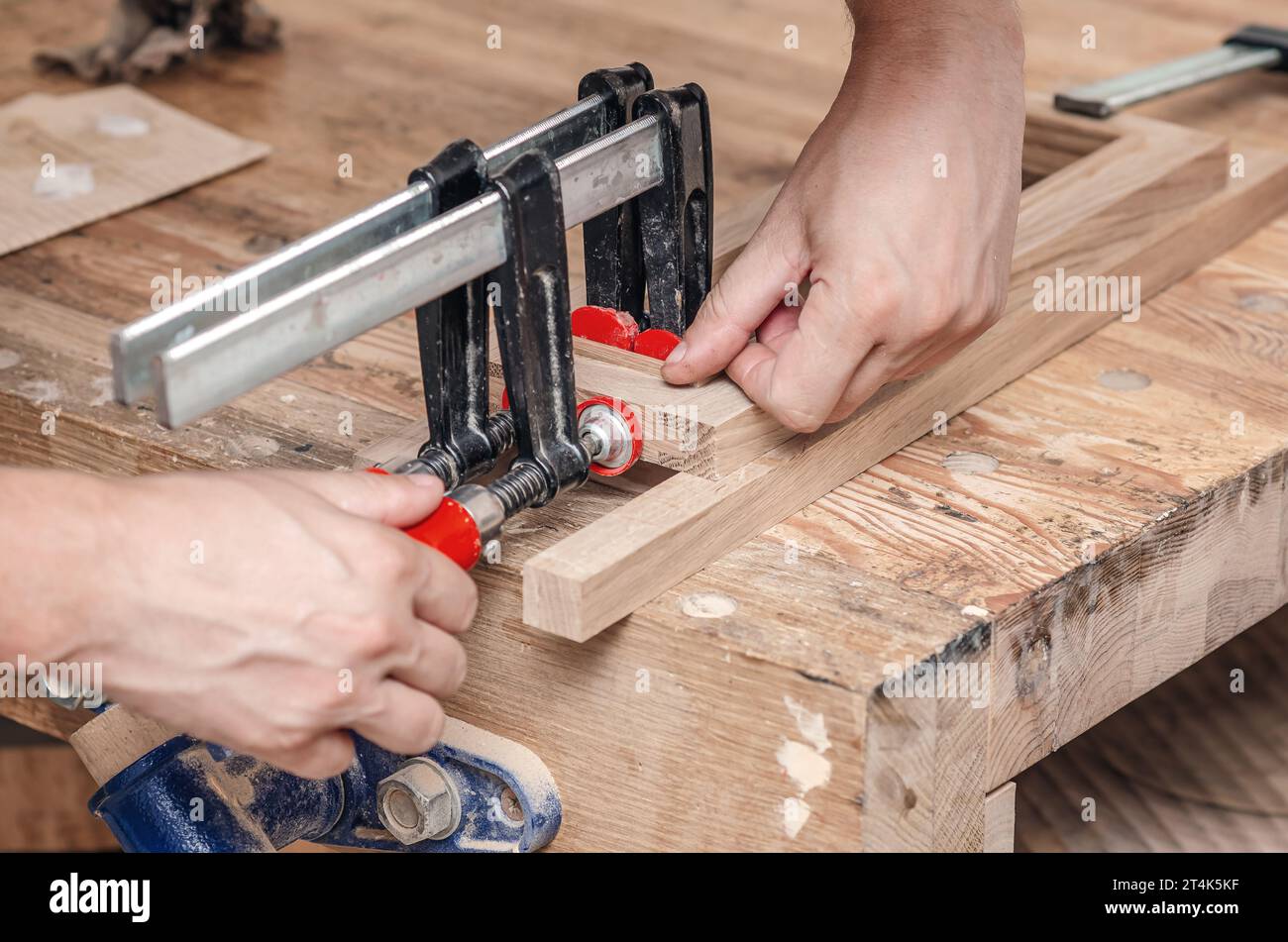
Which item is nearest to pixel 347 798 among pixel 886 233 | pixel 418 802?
pixel 418 802

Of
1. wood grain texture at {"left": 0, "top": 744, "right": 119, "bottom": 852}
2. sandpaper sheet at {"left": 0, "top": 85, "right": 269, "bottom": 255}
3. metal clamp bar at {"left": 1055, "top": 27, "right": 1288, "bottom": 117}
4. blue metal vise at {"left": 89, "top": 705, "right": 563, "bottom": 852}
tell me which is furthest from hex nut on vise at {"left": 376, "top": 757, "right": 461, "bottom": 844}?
→ wood grain texture at {"left": 0, "top": 744, "right": 119, "bottom": 852}

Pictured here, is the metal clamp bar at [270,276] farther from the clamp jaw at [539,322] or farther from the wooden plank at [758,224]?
the wooden plank at [758,224]

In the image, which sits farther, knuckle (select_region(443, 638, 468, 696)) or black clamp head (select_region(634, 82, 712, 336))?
black clamp head (select_region(634, 82, 712, 336))

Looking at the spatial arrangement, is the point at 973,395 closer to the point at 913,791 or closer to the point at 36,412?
the point at 913,791

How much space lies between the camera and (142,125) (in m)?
1.77

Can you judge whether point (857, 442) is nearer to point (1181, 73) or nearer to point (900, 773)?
point (900, 773)

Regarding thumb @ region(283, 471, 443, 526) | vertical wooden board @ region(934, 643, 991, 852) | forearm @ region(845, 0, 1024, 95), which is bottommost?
vertical wooden board @ region(934, 643, 991, 852)

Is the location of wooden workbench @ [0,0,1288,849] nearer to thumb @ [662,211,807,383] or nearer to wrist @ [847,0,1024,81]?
thumb @ [662,211,807,383]

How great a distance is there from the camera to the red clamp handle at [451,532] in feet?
2.96

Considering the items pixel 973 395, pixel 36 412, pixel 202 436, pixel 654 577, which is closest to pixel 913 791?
pixel 654 577

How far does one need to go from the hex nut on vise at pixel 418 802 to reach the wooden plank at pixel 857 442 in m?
0.17

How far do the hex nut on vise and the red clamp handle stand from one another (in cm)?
21

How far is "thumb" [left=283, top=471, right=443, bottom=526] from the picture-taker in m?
0.86

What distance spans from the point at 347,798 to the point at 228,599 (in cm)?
33
